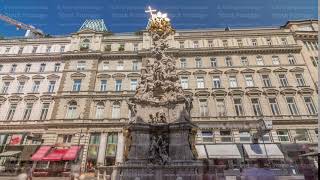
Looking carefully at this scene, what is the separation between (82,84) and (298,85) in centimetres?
2863

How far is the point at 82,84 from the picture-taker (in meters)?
31.4

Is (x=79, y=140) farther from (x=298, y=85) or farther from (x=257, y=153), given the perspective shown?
(x=298, y=85)

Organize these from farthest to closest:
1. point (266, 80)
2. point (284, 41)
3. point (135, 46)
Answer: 1. point (135, 46)
2. point (284, 41)
3. point (266, 80)

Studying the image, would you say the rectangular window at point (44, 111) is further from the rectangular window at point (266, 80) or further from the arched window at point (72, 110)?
the rectangular window at point (266, 80)

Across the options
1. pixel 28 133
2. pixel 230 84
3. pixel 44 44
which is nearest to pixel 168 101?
pixel 230 84

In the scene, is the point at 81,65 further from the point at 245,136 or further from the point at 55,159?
the point at 245,136

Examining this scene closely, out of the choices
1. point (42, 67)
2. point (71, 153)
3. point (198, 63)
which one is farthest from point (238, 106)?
point (42, 67)

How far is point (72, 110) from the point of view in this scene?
29.6 metres

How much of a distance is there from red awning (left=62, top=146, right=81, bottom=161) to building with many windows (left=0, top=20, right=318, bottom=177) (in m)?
0.25

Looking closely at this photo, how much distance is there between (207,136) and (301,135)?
10.6m

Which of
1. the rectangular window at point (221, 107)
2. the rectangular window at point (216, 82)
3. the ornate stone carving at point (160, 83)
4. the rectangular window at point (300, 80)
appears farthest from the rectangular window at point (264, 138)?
the ornate stone carving at point (160, 83)

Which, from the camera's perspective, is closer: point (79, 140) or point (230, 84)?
point (79, 140)

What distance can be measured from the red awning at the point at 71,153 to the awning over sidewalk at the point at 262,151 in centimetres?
1850

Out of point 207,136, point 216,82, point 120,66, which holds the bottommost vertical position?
point 207,136
